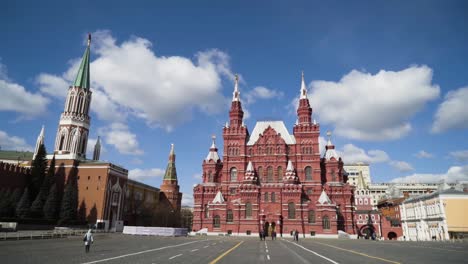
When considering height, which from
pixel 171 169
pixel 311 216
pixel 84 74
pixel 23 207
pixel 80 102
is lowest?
pixel 311 216

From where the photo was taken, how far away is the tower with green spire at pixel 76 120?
7281cm

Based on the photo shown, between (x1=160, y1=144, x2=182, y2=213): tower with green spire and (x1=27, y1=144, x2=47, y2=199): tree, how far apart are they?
43.6 meters

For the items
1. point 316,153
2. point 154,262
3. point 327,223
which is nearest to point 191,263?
point 154,262

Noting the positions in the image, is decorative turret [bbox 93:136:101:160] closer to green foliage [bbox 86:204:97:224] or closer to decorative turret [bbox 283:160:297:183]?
green foliage [bbox 86:204:97:224]

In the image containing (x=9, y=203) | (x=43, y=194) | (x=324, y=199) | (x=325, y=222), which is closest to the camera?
(x=9, y=203)

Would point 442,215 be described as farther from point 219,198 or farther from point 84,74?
point 84,74

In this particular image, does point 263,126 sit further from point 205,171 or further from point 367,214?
point 367,214

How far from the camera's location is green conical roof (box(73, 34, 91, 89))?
7750 centimetres

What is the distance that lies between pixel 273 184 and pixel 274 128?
1574cm

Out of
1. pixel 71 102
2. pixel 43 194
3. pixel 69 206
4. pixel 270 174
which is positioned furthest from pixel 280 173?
pixel 71 102

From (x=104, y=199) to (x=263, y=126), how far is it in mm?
38336

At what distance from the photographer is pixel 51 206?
57.6 meters

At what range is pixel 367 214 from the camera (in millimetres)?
87438

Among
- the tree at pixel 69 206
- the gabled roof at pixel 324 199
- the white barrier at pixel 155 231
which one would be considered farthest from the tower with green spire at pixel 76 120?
the gabled roof at pixel 324 199
